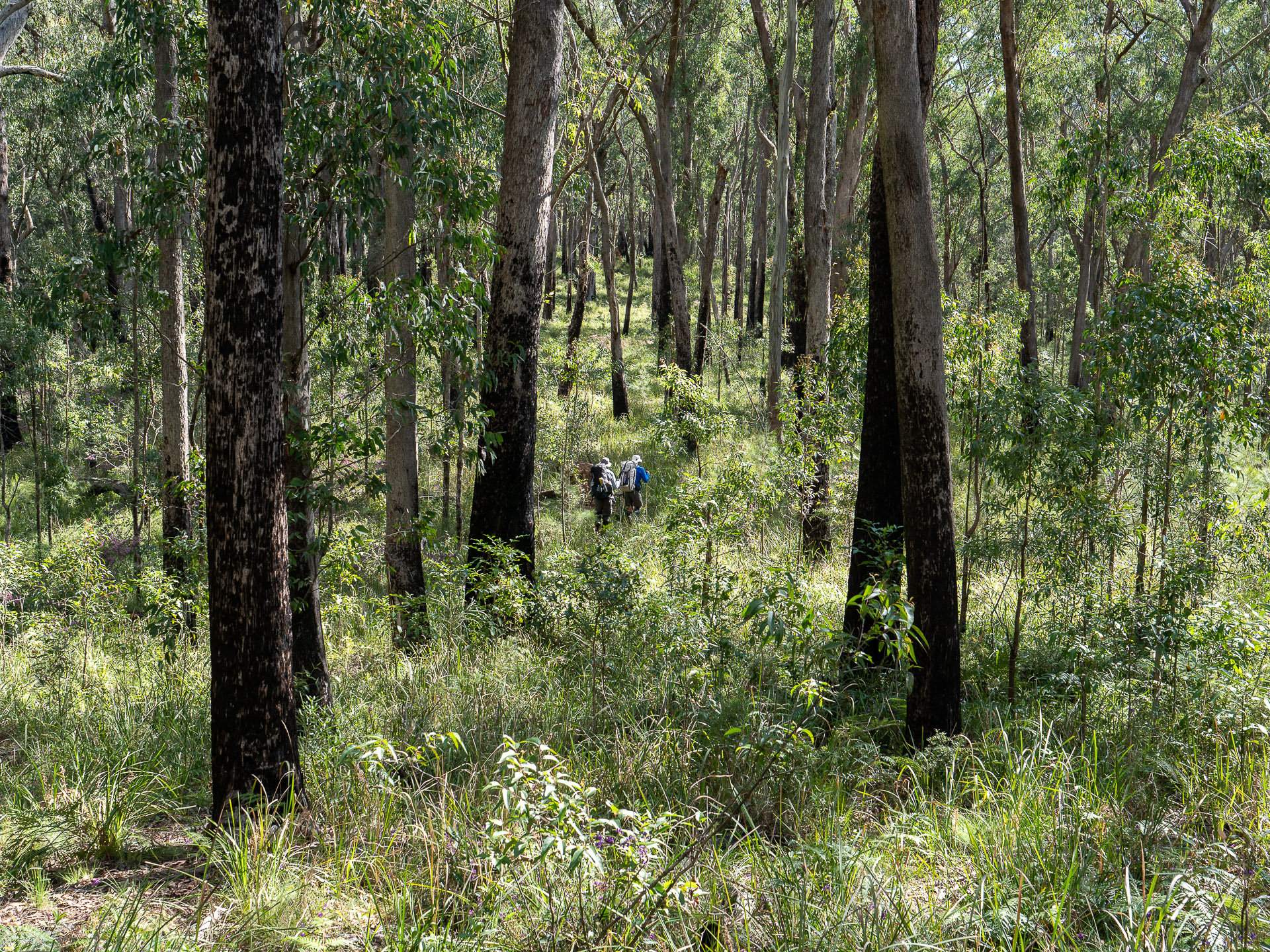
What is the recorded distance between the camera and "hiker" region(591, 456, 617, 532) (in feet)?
41.8

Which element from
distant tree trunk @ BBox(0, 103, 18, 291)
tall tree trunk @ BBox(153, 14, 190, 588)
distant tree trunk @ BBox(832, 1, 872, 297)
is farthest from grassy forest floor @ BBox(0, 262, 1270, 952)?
distant tree trunk @ BBox(0, 103, 18, 291)

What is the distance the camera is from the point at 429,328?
5.45 metres

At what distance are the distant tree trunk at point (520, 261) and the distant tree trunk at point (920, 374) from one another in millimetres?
3499

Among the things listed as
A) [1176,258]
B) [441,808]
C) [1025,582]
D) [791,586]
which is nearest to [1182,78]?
[1176,258]

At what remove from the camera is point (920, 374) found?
16.3ft

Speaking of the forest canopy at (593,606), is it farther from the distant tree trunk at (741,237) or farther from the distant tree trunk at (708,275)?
the distant tree trunk at (741,237)

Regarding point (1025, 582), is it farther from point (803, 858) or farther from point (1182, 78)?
point (1182, 78)

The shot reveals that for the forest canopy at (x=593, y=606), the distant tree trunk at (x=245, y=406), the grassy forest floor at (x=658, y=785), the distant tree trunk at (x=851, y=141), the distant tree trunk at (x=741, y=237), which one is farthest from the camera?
the distant tree trunk at (x=741, y=237)

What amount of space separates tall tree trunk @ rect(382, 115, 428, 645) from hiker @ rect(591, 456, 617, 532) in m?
4.68

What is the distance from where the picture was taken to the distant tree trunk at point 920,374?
16.1 feet

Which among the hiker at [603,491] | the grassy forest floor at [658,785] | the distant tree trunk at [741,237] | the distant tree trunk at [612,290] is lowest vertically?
the grassy forest floor at [658,785]

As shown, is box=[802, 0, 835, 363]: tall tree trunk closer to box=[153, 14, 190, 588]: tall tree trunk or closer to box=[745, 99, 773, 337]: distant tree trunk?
box=[153, 14, 190, 588]: tall tree trunk

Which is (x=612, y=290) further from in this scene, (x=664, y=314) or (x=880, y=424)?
(x=880, y=424)

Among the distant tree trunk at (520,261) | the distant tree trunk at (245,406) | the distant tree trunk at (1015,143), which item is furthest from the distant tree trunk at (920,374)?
the distant tree trunk at (1015,143)
